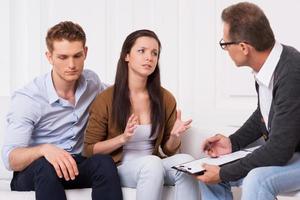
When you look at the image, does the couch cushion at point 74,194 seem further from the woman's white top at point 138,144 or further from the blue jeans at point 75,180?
the woman's white top at point 138,144

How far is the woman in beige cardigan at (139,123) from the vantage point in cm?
177

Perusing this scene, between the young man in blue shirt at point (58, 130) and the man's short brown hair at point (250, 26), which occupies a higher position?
the man's short brown hair at point (250, 26)

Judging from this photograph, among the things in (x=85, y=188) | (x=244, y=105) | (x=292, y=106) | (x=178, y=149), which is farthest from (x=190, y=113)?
(x=292, y=106)

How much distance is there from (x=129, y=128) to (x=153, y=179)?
19cm

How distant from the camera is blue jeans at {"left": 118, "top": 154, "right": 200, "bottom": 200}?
5.59 feet

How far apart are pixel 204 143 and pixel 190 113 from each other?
731 millimetres

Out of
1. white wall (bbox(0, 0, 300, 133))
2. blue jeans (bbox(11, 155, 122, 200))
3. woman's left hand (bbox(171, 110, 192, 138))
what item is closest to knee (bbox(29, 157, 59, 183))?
blue jeans (bbox(11, 155, 122, 200))

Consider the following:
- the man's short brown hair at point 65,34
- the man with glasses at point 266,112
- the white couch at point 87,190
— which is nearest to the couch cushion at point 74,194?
the white couch at point 87,190

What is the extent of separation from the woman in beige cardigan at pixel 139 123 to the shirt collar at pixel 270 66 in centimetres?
33

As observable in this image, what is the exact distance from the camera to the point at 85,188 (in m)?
1.73

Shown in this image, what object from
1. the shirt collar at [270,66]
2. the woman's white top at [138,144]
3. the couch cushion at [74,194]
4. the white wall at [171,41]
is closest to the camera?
the shirt collar at [270,66]

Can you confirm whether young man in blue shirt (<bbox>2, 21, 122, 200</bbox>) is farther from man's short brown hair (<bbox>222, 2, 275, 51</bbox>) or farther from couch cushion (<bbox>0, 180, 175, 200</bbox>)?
man's short brown hair (<bbox>222, 2, 275, 51</bbox>)

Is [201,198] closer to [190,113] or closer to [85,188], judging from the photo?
[85,188]

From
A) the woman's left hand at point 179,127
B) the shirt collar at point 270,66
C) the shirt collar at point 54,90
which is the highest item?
the shirt collar at point 270,66
